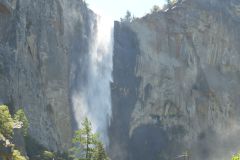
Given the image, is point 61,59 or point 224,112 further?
point 224,112

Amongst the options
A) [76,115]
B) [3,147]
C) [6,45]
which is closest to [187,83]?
[76,115]

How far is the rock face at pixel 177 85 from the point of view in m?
72.8

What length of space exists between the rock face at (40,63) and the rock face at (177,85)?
30.9 feet

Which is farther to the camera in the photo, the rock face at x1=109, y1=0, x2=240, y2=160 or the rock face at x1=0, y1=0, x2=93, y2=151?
the rock face at x1=109, y1=0, x2=240, y2=160

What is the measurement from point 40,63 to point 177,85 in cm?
2444

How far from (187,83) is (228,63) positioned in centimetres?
843

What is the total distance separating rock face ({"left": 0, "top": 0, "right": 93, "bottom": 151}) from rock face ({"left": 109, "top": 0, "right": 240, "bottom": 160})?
9.41 m

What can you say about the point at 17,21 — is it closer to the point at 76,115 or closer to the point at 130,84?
the point at 76,115

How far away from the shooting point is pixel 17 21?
52938 millimetres

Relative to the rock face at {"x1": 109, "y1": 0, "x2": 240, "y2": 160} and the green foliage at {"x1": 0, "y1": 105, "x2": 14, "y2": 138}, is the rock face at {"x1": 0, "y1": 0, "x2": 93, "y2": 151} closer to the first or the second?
the rock face at {"x1": 109, "y1": 0, "x2": 240, "y2": 160}

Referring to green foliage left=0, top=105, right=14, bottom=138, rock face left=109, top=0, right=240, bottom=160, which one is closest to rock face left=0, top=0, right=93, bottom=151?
rock face left=109, top=0, right=240, bottom=160

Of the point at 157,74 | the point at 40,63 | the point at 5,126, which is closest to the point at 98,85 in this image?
the point at 157,74

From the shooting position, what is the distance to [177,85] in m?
76.8

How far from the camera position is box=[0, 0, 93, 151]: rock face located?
50156 mm
